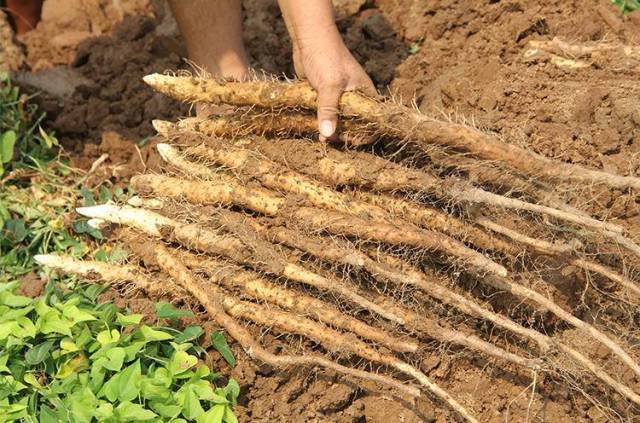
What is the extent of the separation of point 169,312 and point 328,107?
67cm

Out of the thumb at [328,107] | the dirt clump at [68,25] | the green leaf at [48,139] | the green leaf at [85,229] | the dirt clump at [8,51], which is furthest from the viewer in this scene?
the dirt clump at [68,25]

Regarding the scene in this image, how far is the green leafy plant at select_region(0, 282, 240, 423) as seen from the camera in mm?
1823

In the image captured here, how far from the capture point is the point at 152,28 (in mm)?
3092

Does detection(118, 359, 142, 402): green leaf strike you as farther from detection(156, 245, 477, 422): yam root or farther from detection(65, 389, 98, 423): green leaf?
detection(156, 245, 477, 422): yam root

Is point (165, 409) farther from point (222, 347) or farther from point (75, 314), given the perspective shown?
point (75, 314)

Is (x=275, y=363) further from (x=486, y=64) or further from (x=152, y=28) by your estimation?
(x=152, y=28)

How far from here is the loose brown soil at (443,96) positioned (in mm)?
1960

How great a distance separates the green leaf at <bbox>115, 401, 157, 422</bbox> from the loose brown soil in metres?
0.26

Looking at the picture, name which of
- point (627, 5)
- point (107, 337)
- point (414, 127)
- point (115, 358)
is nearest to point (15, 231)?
point (107, 337)

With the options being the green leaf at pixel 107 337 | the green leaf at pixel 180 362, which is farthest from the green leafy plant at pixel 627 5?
the green leaf at pixel 107 337

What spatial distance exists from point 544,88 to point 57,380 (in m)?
1.59

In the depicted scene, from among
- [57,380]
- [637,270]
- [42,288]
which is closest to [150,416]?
[57,380]

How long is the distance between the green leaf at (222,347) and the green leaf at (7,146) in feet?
3.65

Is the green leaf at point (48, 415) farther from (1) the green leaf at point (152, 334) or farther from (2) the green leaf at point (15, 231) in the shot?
(2) the green leaf at point (15, 231)
